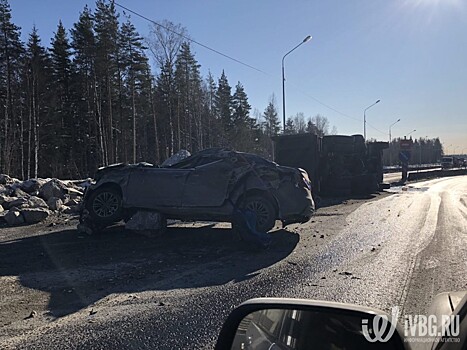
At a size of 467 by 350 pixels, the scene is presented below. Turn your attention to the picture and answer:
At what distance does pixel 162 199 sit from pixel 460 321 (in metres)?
7.76

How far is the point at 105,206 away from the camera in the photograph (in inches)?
356

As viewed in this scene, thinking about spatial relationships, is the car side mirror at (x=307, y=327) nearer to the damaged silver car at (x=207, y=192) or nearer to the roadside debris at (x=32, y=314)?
the roadside debris at (x=32, y=314)

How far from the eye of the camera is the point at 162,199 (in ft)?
29.1

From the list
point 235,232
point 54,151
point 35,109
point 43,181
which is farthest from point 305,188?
point 54,151

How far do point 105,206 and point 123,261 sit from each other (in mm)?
2404

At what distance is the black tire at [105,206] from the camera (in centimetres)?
898

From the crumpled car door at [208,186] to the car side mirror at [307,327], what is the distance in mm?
6777

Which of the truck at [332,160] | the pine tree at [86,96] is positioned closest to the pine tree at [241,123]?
the pine tree at [86,96]

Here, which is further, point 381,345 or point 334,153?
point 334,153

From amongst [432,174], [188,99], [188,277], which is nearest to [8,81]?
[188,99]

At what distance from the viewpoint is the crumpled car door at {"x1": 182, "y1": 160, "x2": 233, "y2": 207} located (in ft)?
28.5

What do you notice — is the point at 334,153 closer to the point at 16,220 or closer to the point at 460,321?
the point at 16,220

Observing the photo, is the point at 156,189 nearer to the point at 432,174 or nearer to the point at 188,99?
the point at 188,99

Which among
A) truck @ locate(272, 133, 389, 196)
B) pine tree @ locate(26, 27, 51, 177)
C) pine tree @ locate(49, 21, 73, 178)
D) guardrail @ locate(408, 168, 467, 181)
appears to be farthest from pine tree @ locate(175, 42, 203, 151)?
truck @ locate(272, 133, 389, 196)
